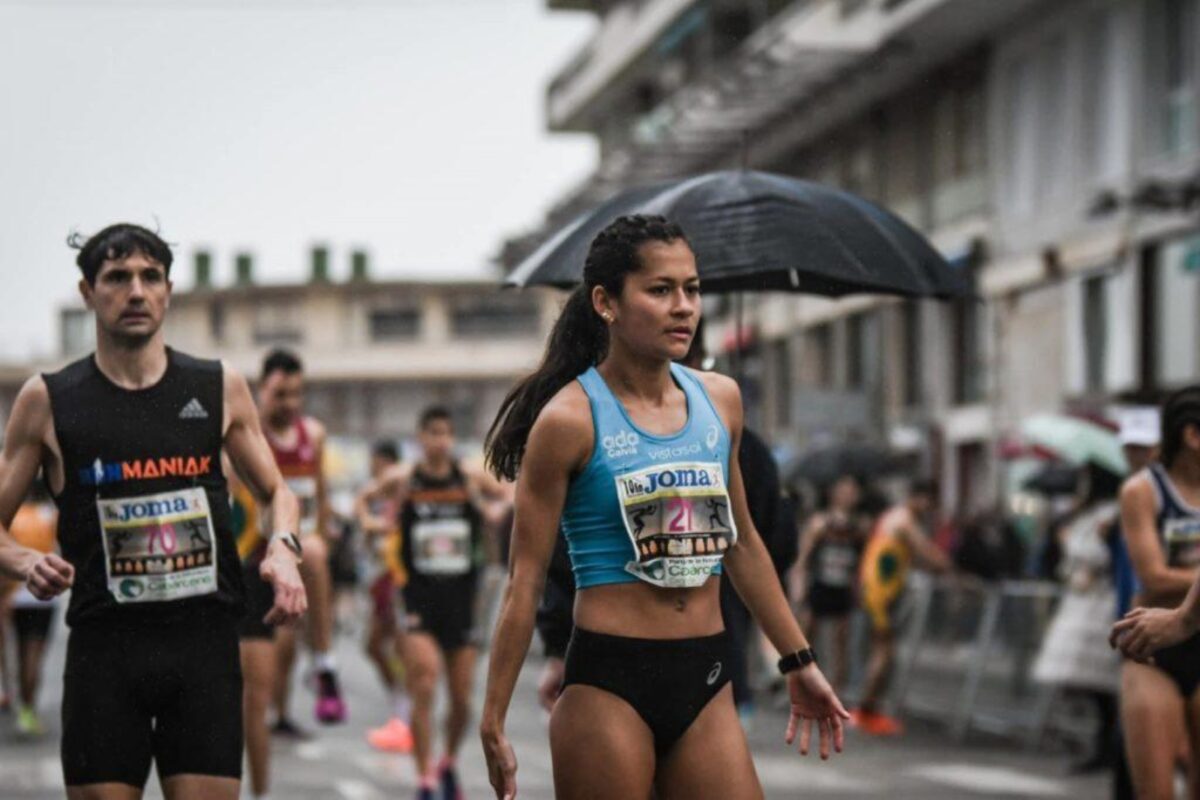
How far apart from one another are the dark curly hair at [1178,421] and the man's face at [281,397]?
421 cm

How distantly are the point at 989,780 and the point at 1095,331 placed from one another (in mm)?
16103

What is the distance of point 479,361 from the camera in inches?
3878

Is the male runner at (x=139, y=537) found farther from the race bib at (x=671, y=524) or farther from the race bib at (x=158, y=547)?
the race bib at (x=671, y=524)

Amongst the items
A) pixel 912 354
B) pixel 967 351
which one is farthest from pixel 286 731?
pixel 912 354

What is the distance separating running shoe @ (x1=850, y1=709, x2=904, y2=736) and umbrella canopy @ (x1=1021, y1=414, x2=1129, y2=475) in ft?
7.81

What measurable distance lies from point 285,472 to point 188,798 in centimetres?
523

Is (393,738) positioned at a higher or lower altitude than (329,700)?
lower

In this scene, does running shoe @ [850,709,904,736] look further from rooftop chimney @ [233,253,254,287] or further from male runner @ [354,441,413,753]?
rooftop chimney @ [233,253,254,287]

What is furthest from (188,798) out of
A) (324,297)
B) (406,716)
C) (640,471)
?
(324,297)

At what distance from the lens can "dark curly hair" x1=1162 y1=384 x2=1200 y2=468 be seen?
8805 mm

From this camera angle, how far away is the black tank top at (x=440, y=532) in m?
13.2

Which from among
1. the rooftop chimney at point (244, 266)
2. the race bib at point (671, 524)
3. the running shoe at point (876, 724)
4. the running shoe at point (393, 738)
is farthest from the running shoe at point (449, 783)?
the rooftop chimney at point (244, 266)

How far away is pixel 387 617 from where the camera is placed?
18688 mm

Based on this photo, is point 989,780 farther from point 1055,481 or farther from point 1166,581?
point 1055,481
